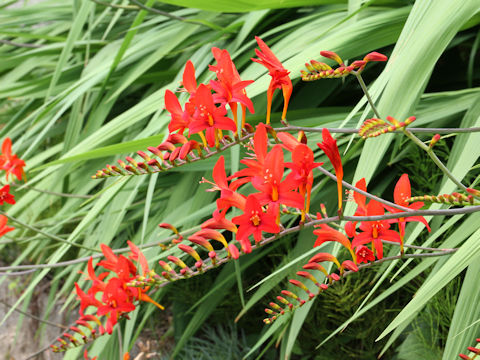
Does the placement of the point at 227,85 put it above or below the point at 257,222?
above

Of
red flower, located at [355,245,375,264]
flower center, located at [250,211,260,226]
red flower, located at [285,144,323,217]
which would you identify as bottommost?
red flower, located at [355,245,375,264]

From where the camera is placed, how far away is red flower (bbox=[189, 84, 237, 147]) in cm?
54

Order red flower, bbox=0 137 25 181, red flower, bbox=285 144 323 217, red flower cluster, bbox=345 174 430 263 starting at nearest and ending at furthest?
red flower, bbox=285 144 323 217 < red flower cluster, bbox=345 174 430 263 < red flower, bbox=0 137 25 181

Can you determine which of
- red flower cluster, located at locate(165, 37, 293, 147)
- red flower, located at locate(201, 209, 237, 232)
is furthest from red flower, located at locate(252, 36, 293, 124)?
red flower, located at locate(201, 209, 237, 232)

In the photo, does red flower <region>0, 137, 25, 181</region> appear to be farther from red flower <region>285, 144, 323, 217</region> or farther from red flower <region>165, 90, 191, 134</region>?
red flower <region>285, 144, 323, 217</region>

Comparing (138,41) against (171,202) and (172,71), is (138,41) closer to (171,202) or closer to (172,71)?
(172,71)

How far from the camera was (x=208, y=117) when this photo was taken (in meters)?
0.54

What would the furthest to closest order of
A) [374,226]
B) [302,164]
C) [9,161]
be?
[9,161], [374,226], [302,164]

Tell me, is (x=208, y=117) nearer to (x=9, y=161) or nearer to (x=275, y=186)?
(x=275, y=186)

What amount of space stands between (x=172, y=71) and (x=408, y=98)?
0.78 meters

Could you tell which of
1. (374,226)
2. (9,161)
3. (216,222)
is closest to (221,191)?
(216,222)

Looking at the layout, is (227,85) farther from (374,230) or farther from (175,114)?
(374,230)

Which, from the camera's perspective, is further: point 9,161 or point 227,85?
point 9,161

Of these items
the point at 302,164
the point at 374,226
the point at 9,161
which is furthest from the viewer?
the point at 9,161
